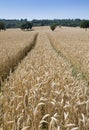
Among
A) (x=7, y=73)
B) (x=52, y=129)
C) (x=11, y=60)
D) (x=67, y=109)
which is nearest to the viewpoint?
(x=52, y=129)

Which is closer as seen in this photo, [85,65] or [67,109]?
[67,109]

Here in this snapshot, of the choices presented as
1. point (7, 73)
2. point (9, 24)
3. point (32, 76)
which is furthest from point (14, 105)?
point (9, 24)

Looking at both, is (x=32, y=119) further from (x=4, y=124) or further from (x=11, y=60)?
(x=11, y=60)

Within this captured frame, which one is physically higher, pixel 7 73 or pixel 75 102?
pixel 75 102

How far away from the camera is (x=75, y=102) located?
16.9 feet

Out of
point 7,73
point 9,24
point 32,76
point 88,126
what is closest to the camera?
point 88,126

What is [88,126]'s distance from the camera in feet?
13.9

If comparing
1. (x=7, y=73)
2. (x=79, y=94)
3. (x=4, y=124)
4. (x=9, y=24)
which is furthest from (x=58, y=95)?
(x=9, y=24)

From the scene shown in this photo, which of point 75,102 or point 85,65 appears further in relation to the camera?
point 85,65

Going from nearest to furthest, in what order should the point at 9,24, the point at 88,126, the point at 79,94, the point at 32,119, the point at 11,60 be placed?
the point at 88,126, the point at 32,119, the point at 79,94, the point at 11,60, the point at 9,24

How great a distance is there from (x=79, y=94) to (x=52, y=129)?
1.89 meters

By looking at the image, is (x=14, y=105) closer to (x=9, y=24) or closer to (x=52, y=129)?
(x=52, y=129)

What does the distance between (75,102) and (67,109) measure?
17 centimetres

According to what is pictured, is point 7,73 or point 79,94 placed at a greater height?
point 79,94
